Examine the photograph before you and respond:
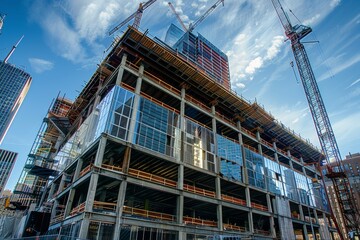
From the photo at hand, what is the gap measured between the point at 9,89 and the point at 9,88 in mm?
886

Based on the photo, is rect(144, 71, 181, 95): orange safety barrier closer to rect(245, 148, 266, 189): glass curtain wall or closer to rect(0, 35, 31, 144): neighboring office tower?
rect(245, 148, 266, 189): glass curtain wall

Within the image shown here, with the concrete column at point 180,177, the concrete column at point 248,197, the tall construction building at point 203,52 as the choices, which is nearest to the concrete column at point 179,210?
the concrete column at point 180,177

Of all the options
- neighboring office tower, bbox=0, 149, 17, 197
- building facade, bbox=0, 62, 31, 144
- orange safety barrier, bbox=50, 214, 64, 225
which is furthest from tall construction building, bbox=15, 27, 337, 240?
building facade, bbox=0, 62, 31, 144

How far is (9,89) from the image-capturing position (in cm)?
18012

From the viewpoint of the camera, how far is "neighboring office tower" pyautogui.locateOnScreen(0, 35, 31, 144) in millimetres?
165875

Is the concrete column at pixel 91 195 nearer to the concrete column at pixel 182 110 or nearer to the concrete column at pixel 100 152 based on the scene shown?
the concrete column at pixel 100 152

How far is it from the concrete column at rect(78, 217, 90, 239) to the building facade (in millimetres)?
182175

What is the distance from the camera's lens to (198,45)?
57.3 metres

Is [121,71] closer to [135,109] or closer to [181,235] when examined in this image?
[135,109]

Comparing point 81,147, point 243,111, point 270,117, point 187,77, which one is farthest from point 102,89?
point 270,117

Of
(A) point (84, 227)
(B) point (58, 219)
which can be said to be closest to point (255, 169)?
(A) point (84, 227)

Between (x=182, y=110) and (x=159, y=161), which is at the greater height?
(x=182, y=110)

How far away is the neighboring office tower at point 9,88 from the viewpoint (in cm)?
16588

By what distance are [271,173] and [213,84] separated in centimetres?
1973
